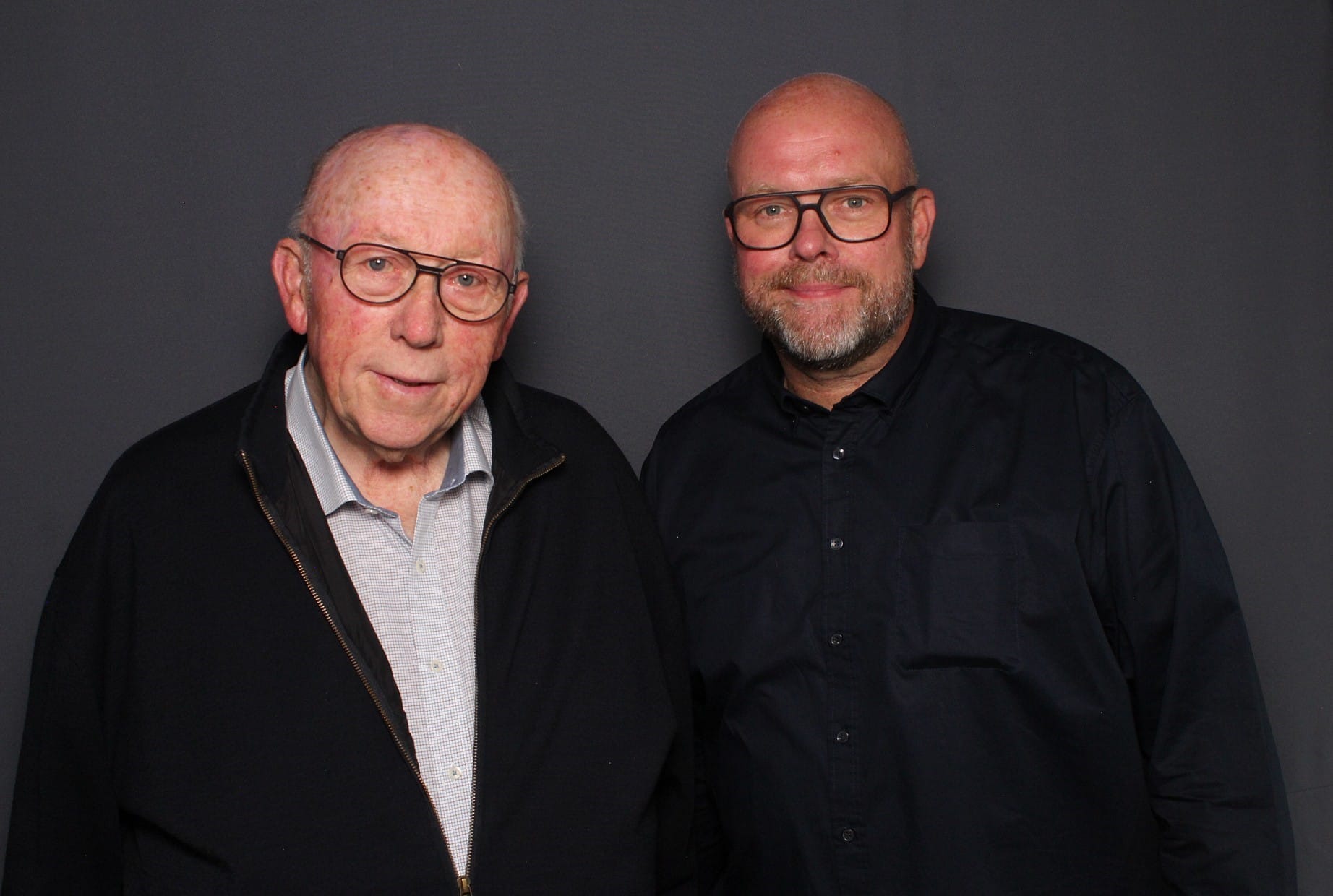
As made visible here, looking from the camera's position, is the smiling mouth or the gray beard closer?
the smiling mouth

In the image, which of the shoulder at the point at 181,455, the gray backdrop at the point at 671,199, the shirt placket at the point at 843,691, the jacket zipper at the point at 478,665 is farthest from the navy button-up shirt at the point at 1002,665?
the shoulder at the point at 181,455

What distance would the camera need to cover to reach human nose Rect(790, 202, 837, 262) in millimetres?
1965

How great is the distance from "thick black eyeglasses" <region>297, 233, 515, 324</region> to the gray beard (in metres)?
0.54

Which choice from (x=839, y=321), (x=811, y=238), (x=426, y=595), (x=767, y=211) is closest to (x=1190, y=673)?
(x=839, y=321)

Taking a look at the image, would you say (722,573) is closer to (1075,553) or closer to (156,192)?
(1075,553)

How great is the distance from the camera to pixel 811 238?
1.97m

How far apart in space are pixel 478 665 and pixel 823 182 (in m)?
1.01

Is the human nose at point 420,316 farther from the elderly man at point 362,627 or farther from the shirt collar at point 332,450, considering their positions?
the shirt collar at point 332,450

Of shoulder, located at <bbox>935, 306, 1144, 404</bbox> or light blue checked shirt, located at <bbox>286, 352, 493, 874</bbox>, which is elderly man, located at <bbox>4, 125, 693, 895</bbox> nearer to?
light blue checked shirt, located at <bbox>286, 352, 493, 874</bbox>

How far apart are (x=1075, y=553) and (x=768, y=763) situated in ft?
2.01

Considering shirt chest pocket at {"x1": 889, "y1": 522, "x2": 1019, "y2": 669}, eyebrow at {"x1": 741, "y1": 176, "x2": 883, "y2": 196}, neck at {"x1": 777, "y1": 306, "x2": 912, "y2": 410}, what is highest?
eyebrow at {"x1": 741, "y1": 176, "x2": 883, "y2": 196}

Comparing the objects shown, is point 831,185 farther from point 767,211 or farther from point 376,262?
point 376,262

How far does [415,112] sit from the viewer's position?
2.29 m

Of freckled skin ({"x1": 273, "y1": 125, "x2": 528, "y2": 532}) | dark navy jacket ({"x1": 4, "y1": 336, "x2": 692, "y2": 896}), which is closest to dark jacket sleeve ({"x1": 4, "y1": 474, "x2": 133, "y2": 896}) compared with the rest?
dark navy jacket ({"x1": 4, "y1": 336, "x2": 692, "y2": 896})
